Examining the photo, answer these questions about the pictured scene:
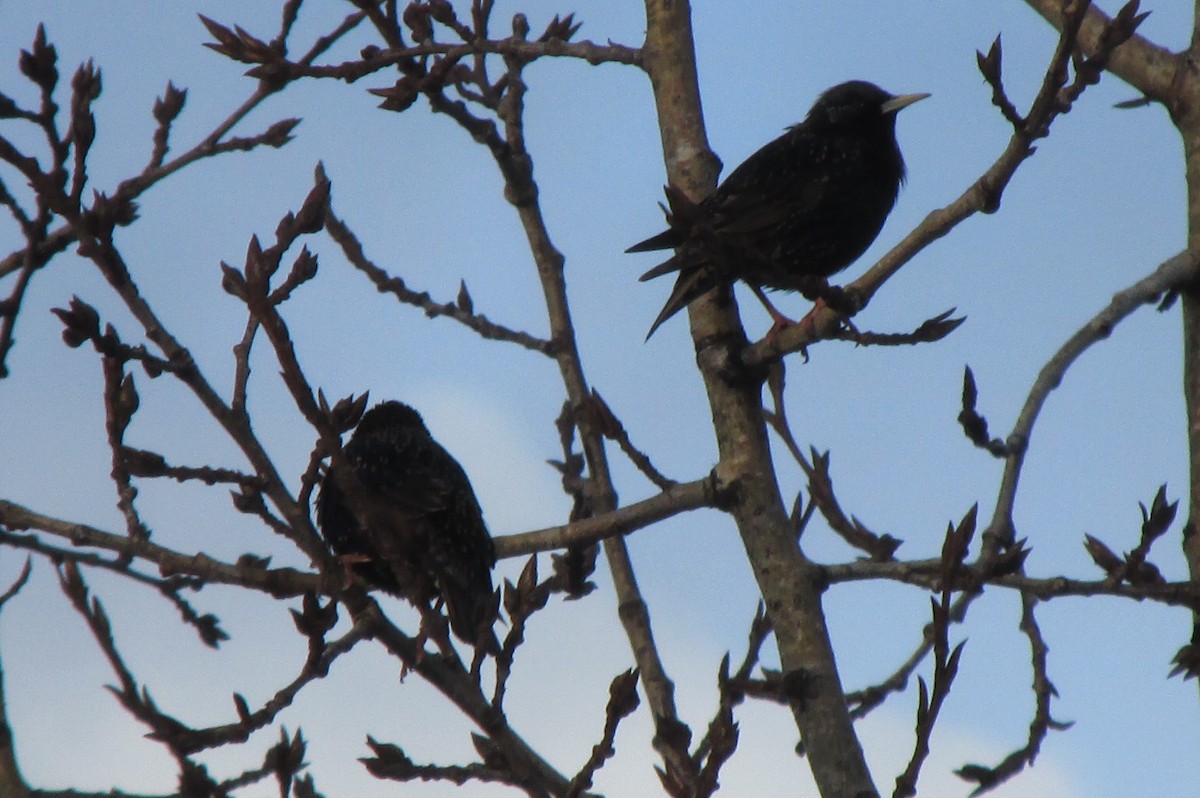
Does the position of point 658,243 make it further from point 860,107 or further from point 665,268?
point 860,107

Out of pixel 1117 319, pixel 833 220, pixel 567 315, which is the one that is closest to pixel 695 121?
pixel 567 315

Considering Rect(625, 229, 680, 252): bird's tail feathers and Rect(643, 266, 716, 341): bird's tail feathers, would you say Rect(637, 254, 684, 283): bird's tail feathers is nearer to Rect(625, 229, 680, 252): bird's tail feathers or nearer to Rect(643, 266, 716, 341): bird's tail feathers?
Rect(643, 266, 716, 341): bird's tail feathers

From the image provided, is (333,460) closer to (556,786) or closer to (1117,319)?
(556,786)

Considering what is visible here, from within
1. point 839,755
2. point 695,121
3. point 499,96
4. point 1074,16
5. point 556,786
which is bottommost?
point 556,786

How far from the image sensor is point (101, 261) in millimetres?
2490

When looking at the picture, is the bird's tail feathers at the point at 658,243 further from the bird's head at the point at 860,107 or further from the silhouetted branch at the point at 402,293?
the bird's head at the point at 860,107

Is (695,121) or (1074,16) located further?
(695,121)

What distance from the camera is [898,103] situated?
264 inches

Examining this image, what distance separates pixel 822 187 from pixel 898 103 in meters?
0.97

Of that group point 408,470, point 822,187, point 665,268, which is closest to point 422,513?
point 408,470

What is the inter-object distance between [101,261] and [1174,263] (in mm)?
3279

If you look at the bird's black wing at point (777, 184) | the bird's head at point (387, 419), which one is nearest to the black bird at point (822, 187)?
the bird's black wing at point (777, 184)

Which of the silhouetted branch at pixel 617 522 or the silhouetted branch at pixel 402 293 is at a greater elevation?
the silhouetted branch at pixel 402 293

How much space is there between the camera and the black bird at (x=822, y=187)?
5.39 metres
